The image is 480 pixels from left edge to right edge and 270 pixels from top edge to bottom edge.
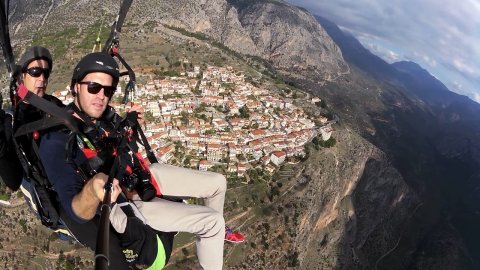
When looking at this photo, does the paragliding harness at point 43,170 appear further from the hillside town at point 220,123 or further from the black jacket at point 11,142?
the hillside town at point 220,123

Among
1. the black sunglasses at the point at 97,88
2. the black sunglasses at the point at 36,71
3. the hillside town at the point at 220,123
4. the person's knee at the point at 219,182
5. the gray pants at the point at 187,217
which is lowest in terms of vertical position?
the hillside town at the point at 220,123

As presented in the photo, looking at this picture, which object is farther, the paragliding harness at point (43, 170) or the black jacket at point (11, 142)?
the black jacket at point (11, 142)

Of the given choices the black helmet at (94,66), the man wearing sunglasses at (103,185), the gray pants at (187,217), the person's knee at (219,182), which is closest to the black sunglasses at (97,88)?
the man wearing sunglasses at (103,185)

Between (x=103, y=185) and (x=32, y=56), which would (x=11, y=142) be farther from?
(x=103, y=185)

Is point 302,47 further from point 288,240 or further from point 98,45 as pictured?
point 98,45

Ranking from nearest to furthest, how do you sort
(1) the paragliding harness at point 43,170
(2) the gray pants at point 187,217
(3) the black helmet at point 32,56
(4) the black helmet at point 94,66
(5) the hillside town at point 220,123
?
(1) the paragliding harness at point 43,170 → (4) the black helmet at point 94,66 → (2) the gray pants at point 187,217 → (3) the black helmet at point 32,56 → (5) the hillside town at point 220,123

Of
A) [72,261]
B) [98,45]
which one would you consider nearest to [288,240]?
[72,261]

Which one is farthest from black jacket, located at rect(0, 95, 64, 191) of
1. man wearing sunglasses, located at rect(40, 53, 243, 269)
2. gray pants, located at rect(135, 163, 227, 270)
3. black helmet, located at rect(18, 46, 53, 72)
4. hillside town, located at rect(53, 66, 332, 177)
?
hillside town, located at rect(53, 66, 332, 177)
